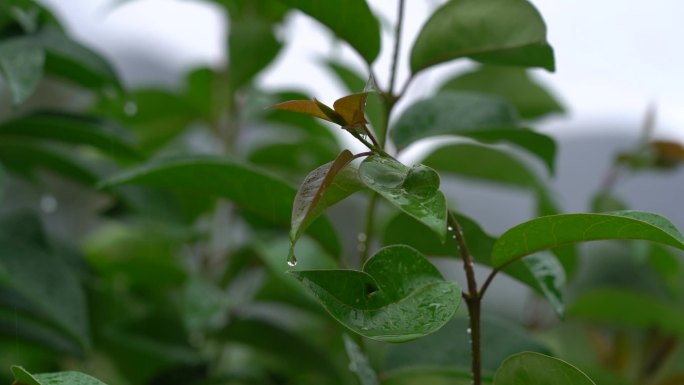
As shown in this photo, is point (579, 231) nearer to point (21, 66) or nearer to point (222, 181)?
point (222, 181)

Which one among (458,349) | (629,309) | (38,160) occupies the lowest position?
(629,309)

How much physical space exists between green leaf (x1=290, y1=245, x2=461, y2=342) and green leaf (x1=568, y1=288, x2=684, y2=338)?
23.7 inches

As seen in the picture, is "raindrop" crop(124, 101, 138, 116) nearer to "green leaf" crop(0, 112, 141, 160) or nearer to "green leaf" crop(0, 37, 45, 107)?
"green leaf" crop(0, 112, 141, 160)

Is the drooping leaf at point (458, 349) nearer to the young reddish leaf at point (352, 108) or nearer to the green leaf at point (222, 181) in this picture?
the green leaf at point (222, 181)

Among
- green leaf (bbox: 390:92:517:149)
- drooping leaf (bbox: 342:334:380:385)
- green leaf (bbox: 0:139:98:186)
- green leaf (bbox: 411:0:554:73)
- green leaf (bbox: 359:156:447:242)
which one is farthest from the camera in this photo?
green leaf (bbox: 0:139:98:186)

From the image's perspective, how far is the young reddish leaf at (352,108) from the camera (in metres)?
0.39

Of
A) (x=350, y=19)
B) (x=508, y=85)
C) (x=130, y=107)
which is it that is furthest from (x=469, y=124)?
(x=130, y=107)

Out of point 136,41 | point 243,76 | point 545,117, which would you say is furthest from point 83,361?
point 136,41

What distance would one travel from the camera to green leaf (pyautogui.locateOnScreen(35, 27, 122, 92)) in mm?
688

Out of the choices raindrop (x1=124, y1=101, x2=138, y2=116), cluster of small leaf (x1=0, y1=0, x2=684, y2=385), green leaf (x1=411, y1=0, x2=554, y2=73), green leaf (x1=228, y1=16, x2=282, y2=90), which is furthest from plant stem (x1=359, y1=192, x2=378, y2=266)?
raindrop (x1=124, y1=101, x2=138, y2=116)

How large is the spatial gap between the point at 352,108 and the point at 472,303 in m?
0.12

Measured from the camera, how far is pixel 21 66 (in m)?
0.63

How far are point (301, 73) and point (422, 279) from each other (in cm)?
147

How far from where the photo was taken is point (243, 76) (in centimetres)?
93
